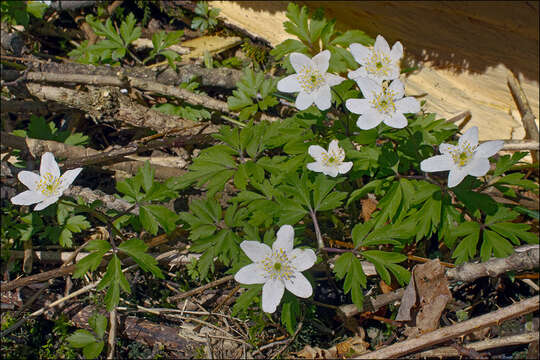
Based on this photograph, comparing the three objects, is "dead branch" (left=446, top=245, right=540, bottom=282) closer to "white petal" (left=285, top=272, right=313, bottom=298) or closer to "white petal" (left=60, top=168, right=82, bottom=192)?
"white petal" (left=285, top=272, right=313, bottom=298)

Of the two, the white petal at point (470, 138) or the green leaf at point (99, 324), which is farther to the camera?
the green leaf at point (99, 324)

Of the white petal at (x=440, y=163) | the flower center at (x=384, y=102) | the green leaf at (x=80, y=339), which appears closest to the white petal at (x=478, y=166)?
the white petal at (x=440, y=163)

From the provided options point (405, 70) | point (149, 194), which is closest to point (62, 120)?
point (149, 194)

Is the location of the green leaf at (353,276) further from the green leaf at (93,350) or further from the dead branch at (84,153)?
the green leaf at (93,350)

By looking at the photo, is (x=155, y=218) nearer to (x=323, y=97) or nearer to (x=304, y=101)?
(x=304, y=101)

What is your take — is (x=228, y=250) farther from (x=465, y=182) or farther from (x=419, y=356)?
(x=465, y=182)

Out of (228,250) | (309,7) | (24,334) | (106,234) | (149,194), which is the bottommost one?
(24,334)

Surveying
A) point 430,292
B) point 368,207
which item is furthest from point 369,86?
point 430,292
